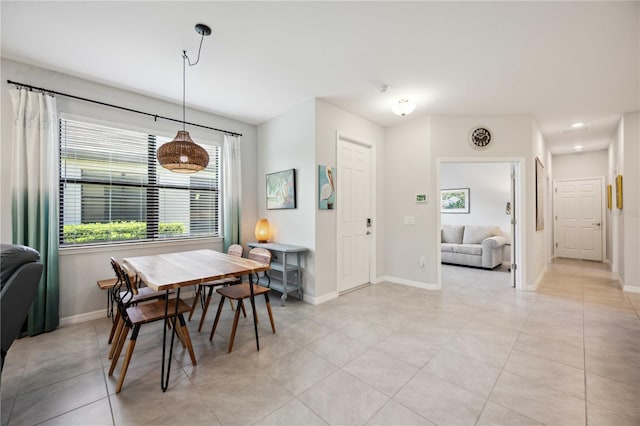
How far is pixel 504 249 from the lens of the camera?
622 cm

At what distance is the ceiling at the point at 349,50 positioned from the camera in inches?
81.6

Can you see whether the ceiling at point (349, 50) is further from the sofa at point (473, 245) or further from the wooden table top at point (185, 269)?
the sofa at point (473, 245)

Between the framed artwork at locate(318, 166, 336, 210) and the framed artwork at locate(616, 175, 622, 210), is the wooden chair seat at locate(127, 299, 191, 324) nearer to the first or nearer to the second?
the framed artwork at locate(318, 166, 336, 210)

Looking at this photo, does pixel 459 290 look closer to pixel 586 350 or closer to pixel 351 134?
pixel 586 350

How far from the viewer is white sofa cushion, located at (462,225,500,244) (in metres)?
5.96

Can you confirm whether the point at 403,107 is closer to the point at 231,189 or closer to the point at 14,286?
the point at 231,189

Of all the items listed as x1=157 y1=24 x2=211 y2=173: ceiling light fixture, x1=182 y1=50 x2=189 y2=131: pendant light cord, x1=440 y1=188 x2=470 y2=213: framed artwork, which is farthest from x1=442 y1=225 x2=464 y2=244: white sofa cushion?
x1=182 y1=50 x2=189 y2=131: pendant light cord

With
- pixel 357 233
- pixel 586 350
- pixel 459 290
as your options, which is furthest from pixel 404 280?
pixel 586 350

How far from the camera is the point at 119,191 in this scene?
340 centimetres

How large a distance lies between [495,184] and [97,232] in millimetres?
7403

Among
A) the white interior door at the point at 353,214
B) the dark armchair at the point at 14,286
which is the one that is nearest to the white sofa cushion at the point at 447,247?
the white interior door at the point at 353,214

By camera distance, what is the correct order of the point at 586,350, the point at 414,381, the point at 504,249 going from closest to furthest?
1. the point at 414,381
2. the point at 586,350
3. the point at 504,249

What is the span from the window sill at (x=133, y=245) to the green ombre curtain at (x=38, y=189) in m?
0.20

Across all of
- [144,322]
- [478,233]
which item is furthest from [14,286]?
[478,233]
